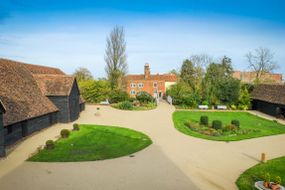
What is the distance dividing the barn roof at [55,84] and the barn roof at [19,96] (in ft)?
2.49

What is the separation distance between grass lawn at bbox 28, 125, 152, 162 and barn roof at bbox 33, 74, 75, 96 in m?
5.46

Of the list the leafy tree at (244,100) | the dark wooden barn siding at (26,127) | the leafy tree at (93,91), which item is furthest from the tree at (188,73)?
the dark wooden barn siding at (26,127)

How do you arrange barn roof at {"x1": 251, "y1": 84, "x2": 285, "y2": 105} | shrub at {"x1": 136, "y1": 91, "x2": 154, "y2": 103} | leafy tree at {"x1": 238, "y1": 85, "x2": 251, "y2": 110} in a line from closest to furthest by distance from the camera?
barn roof at {"x1": 251, "y1": 84, "x2": 285, "y2": 105}
leafy tree at {"x1": 238, "y1": 85, "x2": 251, "y2": 110}
shrub at {"x1": 136, "y1": 91, "x2": 154, "y2": 103}

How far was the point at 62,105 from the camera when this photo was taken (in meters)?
25.5

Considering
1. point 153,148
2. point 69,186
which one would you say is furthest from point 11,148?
point 153,148

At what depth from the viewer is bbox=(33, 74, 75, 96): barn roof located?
25281 mm

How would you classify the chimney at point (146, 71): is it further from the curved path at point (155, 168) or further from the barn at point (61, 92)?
the curved path at point (155, 168)

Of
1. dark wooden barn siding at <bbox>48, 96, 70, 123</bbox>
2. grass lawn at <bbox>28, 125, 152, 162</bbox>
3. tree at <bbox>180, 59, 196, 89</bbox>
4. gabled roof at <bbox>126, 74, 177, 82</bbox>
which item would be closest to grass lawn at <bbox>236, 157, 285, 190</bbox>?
grass lawn at <bbox>28, 125, 152, 162</bbox>

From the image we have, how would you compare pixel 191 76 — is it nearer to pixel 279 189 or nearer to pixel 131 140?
pixel 131 140

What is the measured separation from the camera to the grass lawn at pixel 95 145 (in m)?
14.5

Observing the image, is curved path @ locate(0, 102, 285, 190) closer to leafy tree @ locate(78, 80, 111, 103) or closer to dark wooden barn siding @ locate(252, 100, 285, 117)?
dark wooden barn siding @ locate(252, 100, 285, 117)

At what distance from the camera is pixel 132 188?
34.2 feet

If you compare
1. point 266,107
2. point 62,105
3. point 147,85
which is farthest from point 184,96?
point 62,105

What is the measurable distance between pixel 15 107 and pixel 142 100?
26.1 metres
